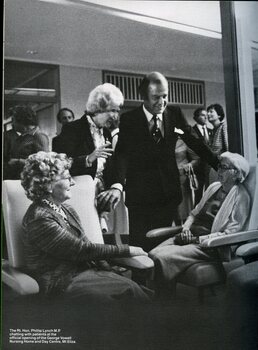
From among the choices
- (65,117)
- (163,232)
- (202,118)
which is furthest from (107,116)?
(163,232)

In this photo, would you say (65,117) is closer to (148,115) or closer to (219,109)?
(148,115)

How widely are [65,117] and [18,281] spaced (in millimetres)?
673

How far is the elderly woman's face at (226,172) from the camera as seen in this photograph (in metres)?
1.78

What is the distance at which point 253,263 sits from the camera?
5.78ft

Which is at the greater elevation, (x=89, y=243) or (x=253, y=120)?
(x=253, y=120)

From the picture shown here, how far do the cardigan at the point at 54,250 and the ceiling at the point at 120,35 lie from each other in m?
0.63

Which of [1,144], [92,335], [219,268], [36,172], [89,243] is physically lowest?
[92,335]

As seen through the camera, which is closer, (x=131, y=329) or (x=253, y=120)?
(x=131, y=329)

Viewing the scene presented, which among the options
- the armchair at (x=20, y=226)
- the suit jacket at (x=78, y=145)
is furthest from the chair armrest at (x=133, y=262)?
the suit jacket at (x=78, y=145)

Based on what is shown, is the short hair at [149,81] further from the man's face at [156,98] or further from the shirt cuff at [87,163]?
the shirt cuff at [87,163]

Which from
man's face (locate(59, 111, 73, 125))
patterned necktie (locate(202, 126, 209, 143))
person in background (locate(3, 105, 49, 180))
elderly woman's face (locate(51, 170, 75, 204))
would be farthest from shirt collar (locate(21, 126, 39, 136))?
patterned necktie (locate(202, 126, 209, 143))

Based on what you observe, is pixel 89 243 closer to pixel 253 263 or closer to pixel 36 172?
pixel 36 172

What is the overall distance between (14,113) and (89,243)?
603mm

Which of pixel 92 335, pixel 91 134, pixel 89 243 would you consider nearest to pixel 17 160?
pixel 91 134
